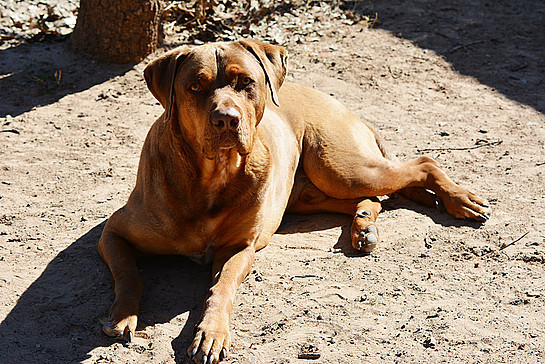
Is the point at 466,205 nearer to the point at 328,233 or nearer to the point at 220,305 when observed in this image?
the point at 328,233

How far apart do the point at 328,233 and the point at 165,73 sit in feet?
5.93

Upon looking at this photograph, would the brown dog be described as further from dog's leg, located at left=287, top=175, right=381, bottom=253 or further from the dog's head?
dog's leg, located at left=287, top=175, right=381, bottom=253

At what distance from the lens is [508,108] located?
6.88 meters

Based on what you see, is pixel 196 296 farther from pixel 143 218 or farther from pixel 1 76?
pixel 1 76

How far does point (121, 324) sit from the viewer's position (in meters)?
3.50

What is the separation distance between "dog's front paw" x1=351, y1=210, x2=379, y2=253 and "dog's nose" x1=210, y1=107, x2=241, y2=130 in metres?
1.44

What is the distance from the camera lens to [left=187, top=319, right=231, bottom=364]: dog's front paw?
10.9ft

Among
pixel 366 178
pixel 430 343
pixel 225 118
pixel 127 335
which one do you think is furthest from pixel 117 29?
pixel 430 343

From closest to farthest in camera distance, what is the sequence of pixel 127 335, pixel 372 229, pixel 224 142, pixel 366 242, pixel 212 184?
pixel 127 335 → pixel 224 142 → pixel 212 184 → pixel 366 242 → pixel 372 229

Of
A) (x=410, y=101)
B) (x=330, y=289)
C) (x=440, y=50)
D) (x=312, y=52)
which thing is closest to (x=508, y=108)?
(x=410, y=101)

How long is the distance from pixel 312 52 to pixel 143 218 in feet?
15.2

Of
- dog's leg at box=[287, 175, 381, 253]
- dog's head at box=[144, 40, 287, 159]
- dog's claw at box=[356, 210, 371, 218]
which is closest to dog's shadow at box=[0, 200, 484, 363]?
dog's claw at box=[356, 210, 371, 218]

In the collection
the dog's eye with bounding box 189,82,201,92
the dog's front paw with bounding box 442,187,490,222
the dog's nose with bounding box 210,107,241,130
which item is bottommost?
the dog's front paw with bounding box 442,187,490,222

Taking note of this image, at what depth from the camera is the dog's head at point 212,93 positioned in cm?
360
